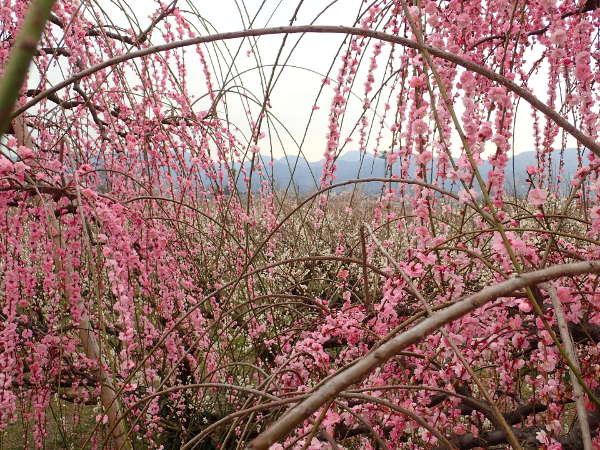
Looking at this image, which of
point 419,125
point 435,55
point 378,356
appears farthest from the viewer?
point 419,125

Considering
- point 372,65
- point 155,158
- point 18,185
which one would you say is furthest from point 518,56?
point 18,185

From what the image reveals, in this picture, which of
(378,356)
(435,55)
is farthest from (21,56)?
(435,55)

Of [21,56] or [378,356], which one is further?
[378,356]

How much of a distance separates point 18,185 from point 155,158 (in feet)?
2.60

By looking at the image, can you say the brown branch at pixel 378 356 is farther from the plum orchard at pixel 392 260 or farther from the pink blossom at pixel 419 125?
the pink blossom at pixel 419 125

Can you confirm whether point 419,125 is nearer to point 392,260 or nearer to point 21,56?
point 392,260

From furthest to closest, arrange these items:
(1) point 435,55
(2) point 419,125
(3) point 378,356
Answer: (2) point 419,125
(1) point 435,55
(3) point 378,356

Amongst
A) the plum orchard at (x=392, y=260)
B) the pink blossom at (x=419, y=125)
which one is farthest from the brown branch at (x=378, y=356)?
the pink blossom at (x=419, y=125)

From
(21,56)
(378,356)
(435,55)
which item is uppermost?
(435,55)

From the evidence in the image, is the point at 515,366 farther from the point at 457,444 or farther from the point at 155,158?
the point at 155,158

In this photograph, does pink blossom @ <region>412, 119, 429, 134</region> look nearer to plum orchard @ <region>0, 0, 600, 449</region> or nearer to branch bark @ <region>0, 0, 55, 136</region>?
plum orchard @ <region>0, 0, 600, 449</region>

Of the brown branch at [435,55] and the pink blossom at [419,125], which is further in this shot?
the pink blossom at [419,125]

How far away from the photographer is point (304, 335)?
67.3 inches

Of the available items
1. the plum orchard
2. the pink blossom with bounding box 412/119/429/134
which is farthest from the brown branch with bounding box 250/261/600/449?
the pink blossom with bounding box 412/119/429/134
